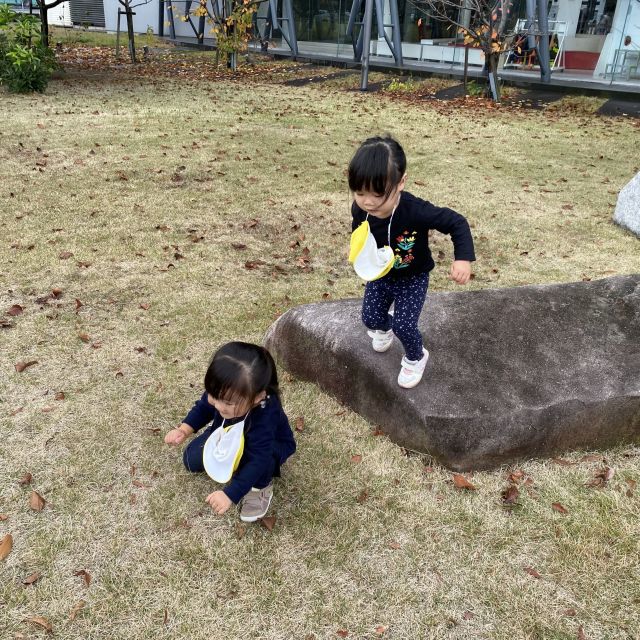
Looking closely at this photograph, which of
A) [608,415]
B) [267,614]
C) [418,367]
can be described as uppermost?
[418,367]

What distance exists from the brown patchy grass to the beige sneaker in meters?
0.07

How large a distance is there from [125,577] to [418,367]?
5.81 ft

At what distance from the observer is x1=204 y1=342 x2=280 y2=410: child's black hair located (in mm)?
2387

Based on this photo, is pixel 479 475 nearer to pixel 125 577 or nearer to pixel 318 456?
pixel 318 456

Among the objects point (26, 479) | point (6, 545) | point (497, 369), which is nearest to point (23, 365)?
point (26, 479)

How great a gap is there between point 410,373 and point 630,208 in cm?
502

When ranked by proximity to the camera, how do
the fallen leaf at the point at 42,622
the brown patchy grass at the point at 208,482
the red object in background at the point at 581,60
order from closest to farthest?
the fallen leaf at the point at 42,622 < the brown patchy grass at the point at 208,482 < the red object in background at the point at 581,60

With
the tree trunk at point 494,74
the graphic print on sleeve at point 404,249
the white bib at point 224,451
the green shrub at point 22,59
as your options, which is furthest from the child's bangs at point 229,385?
the tree trunk at point 494,74

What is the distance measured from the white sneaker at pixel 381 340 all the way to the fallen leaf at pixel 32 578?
205cm

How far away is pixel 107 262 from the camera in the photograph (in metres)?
5.56

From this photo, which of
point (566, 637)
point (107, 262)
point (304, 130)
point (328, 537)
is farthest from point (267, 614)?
point (304, 130)

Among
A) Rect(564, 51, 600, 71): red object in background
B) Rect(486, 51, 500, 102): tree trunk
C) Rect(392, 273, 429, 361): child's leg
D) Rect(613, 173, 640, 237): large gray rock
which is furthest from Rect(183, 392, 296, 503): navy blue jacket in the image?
Rect(564, 51, 600, 71): red object in background

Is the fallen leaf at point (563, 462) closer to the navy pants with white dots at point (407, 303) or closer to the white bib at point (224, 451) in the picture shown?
the navy pants with white dots at point (407, 303)

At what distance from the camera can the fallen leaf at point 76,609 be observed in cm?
242
